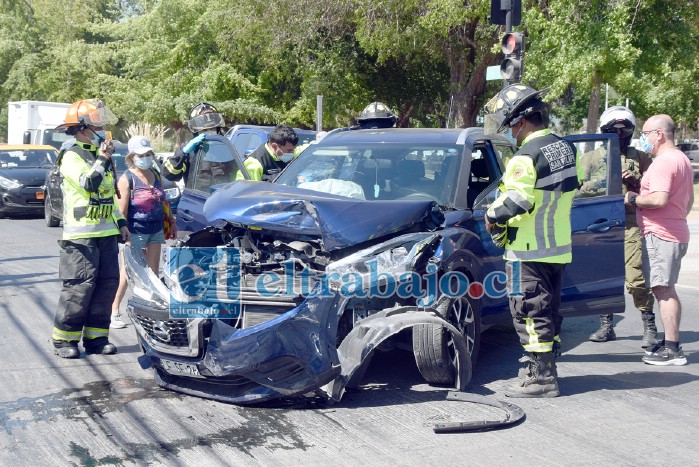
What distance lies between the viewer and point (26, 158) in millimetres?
19266

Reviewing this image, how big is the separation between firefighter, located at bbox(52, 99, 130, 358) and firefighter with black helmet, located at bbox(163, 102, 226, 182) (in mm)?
1847

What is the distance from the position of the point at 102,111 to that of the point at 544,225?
3.45 metres

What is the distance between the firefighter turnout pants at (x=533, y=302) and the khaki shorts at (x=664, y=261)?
132cm

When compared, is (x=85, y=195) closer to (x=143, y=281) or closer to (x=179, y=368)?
(x=143, y=281)

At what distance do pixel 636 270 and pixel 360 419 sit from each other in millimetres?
3272

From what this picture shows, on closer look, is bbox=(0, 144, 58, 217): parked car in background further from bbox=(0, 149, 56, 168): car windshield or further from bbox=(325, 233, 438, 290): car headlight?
bbox=(325, 233, 438, 290): car headlight

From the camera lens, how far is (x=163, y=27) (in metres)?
30.2

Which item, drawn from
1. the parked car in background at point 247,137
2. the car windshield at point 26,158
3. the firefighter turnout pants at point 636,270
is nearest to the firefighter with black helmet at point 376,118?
the firefighter turnout pants at point 636,270

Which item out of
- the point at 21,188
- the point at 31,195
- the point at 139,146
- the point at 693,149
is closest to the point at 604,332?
the point at 139,146

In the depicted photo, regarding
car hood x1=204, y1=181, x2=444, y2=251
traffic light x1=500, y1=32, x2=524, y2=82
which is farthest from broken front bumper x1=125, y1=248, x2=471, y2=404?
traffic light x1=500, y1=32, x2=524, y2=82

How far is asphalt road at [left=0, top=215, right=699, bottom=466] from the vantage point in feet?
15.2

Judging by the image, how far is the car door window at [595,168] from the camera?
7.12 metres

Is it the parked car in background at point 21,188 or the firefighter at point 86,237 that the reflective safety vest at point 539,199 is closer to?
the firefighter at point 86,237

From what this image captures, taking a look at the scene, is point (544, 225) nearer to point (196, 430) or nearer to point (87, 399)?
point (196, 430)
